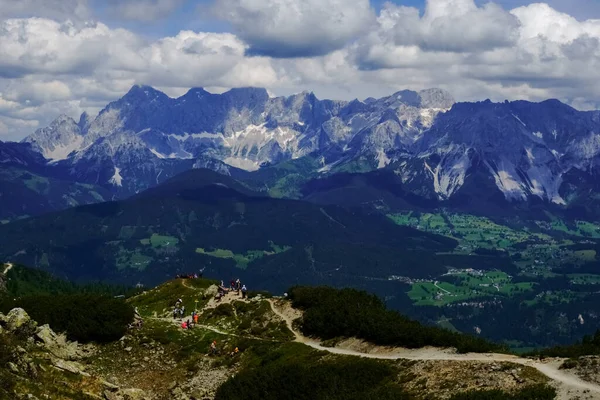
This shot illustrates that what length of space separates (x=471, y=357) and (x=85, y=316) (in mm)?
65521

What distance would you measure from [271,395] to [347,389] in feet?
34.7

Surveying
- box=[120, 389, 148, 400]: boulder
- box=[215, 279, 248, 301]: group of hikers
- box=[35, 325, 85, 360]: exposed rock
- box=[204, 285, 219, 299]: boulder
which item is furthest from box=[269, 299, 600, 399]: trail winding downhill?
box=[35, 325, 85, 360]: exposed rock

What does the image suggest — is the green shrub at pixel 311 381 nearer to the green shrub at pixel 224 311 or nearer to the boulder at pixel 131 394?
the boulder at pixel 131 394

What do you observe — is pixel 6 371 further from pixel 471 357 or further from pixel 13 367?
pixel 471 357

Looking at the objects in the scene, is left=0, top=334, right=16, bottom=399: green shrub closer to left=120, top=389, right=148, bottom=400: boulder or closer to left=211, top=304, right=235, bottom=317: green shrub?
left=120, top=389, right=148, bottom=400: boulder

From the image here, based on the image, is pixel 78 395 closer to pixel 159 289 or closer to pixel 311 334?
pixel 311 334

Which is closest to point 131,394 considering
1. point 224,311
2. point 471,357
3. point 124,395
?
point 124,395

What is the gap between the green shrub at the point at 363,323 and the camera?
86.4 m

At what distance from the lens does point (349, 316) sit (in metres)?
103

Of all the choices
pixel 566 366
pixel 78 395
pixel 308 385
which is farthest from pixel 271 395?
pixel 566 366

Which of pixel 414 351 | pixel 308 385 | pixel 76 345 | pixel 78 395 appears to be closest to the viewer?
pixel 78 395

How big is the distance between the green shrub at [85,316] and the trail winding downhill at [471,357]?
30.2 metres

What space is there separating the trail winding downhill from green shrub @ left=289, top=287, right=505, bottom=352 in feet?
5.99

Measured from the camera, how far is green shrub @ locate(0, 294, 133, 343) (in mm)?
102188
